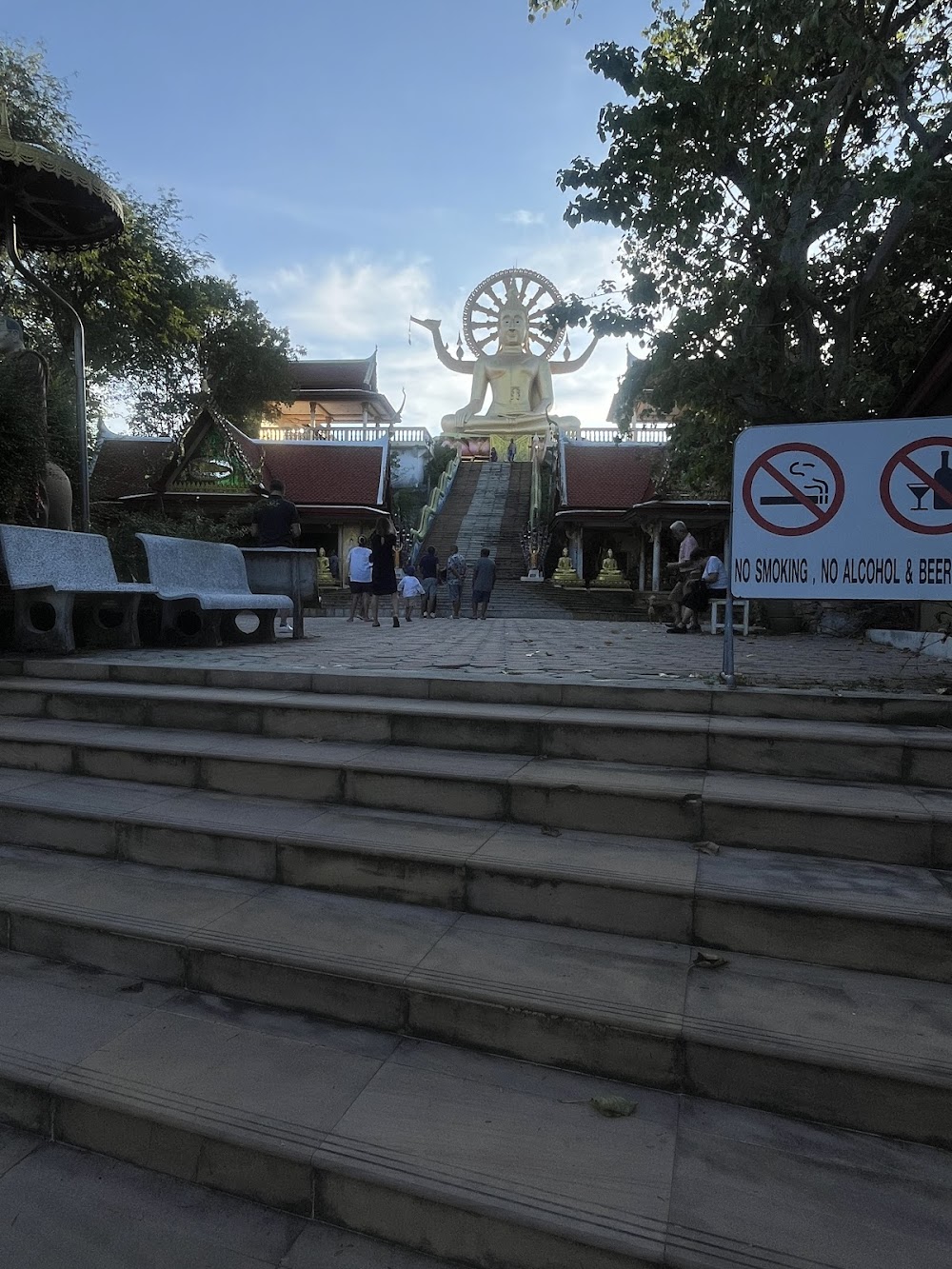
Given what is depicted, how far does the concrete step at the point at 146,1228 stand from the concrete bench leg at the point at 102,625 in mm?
5234

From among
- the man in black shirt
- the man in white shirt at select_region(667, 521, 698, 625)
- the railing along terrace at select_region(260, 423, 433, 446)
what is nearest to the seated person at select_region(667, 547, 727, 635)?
the man in white shirt at select_region(667, 521, 698, 625)

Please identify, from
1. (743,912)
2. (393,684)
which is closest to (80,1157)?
(743,912)

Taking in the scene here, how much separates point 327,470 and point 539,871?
91.0 feet

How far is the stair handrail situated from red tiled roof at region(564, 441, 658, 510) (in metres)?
6.01

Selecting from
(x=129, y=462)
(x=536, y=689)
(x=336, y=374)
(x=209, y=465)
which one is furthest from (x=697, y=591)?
(x=336, y=374)

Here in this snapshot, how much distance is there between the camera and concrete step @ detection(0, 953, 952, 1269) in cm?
175

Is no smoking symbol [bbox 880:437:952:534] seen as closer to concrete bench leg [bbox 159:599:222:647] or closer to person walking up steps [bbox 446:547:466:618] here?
concrete bench leg [bbox 159:599:222:647]

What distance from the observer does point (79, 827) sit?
3.54 metres

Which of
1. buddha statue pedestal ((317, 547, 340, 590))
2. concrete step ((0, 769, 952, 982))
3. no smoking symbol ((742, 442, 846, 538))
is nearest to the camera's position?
concrete step ((0, 769, 952, 982))

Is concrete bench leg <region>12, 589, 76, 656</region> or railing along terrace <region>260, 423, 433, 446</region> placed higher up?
railing along terrace <region>260, 423, 433, 446</region>

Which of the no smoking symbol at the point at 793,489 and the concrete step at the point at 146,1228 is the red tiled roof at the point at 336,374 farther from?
the concrete step at the point at 146,1228

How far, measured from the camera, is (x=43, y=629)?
20.1 ft

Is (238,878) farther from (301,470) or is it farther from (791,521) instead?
(301,470)

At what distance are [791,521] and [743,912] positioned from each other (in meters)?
2.60
